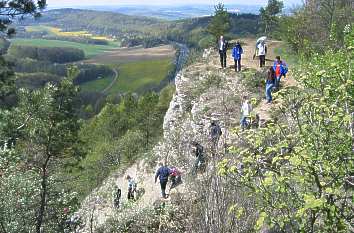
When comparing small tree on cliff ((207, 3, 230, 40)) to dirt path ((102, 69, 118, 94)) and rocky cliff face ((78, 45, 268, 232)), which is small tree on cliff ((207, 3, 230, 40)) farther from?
dirt path ((102, 69, 118, 94))

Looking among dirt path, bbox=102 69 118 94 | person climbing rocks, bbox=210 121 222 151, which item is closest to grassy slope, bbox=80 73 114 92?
dirt path, bbox=102 69 118 94

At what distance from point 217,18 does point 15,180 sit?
34537mm

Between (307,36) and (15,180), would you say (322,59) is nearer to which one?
(15,180)

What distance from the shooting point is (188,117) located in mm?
32062

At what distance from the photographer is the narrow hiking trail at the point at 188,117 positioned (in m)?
22.8

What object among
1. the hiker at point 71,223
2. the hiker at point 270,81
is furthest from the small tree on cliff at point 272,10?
the hiker at point 71,223

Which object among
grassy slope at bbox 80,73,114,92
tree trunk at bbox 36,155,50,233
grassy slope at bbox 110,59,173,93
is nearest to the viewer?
tree trunk at bbox 36,155,50,233

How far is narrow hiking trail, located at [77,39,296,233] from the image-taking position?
22750mm

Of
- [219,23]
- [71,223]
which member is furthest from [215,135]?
[219,23]

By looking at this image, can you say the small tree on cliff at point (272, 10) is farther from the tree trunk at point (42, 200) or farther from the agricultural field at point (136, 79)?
the agricultural field at point (136, 79)

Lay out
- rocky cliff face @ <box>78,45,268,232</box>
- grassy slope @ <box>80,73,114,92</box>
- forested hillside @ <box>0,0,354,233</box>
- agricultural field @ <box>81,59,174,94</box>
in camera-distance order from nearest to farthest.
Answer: forested hillside @ <box>0,0,354,233</box>
rocky cliff face @ <box>78,45,268,232</box>
agricultural field @ <box>81,59,174,94</box>
grassy slope @ <box>80,73,114,92</box>

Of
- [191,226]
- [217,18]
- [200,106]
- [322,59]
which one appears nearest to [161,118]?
[217,18]

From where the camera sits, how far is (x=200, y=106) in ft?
97.8

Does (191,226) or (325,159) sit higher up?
(325,159)
